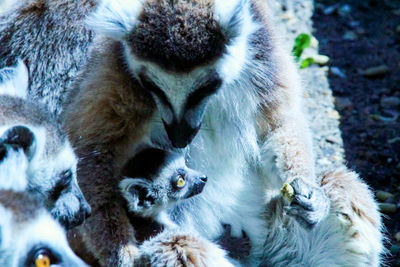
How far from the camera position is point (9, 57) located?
5.32 m

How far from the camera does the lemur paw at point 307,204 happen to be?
16.0 ft

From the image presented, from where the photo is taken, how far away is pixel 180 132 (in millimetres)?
4500

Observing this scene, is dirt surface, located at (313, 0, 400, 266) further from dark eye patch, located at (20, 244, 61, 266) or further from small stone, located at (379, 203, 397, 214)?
dark eye patch, located at (20, 244, 61, 266)

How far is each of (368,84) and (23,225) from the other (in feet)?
14.5

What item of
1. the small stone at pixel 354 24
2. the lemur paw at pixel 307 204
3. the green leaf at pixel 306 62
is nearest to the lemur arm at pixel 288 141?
the lemur paw at pixel 307 204

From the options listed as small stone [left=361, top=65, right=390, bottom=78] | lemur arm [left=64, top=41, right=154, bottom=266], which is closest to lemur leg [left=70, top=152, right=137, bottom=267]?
lemur arm [left=64, top=41, right=154, bottom=266]

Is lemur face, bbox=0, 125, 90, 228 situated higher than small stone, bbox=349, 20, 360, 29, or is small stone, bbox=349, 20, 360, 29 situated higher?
lemur face, bbox=0, 125, 90, 228

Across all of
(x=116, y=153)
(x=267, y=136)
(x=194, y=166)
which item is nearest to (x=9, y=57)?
(x=116, y=153)

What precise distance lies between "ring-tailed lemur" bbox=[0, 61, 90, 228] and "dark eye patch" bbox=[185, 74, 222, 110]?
0.79 meters

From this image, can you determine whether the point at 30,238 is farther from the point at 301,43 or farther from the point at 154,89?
the point at 301,43

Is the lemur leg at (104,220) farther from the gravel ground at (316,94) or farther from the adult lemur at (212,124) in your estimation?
the gravel ground at (316,94)

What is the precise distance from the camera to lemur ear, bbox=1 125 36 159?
12.6 ft

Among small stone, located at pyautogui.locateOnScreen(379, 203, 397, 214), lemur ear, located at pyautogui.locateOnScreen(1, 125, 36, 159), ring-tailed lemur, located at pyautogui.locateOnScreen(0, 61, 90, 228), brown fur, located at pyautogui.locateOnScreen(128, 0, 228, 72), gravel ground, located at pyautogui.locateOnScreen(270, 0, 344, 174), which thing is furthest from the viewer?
gravel ground, located at pyautogui.locateOnScreen(270, 0, 344, 174)

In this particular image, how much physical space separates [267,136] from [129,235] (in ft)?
4.11
